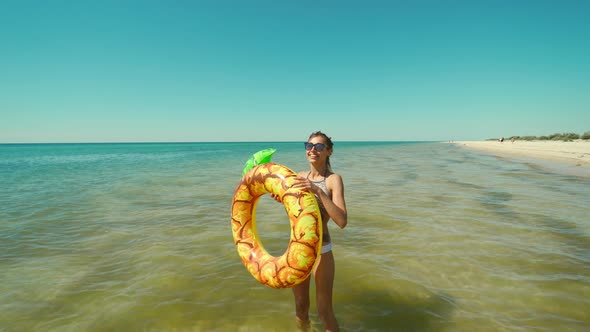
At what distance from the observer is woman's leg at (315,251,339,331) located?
2580 mm

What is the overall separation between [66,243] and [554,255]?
9.21 m

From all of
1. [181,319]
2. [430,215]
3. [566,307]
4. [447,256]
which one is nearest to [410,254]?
[447,256]

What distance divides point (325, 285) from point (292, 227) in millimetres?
728

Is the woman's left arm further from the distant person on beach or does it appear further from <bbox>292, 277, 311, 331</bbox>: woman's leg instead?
<bbox>292, 277, 311, 331</bbox>: woman's leg

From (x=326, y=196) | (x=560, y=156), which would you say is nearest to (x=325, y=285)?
(x=326, y=196)

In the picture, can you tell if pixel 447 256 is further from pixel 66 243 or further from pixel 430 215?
pixel 66 243

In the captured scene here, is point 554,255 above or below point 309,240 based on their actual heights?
below

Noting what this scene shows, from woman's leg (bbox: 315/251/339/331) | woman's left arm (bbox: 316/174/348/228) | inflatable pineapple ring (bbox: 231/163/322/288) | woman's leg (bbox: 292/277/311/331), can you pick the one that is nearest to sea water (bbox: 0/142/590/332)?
woman's leg (bbox: 292/277/311/331)

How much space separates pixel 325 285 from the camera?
260 cm

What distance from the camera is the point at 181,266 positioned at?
15.4 feet

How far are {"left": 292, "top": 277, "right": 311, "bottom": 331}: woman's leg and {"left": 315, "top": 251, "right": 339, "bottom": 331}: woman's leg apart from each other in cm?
25

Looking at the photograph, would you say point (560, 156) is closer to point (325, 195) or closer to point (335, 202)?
point (335, 202)

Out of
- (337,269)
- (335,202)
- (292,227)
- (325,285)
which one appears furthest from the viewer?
(337,269)

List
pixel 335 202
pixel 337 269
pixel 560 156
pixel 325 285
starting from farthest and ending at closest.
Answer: pixel 560 156
pixel 337 269
pixel 325 285
pixel 335 202
